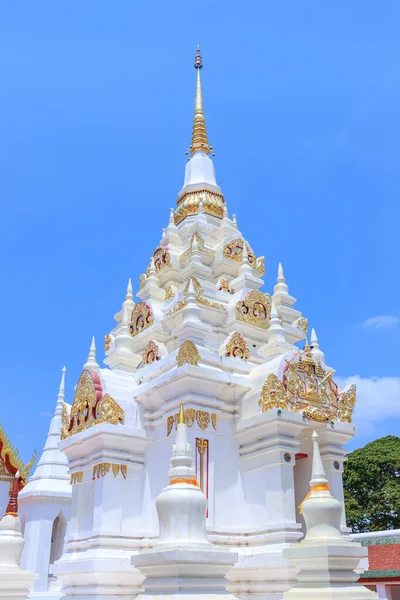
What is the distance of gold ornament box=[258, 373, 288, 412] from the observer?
12.0 m

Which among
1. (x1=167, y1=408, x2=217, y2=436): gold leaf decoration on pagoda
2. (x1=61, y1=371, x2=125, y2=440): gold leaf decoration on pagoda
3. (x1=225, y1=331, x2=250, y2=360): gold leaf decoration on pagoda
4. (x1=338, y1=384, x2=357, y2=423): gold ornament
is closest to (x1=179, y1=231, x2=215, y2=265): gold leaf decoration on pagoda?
(x1=225, y1=331, x2=250, y2=360): gold leaf decoration on pagoda

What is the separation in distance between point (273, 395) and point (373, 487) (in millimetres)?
21381

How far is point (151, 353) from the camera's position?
14.6m

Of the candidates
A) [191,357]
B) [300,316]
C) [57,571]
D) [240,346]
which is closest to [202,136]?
[300,316]

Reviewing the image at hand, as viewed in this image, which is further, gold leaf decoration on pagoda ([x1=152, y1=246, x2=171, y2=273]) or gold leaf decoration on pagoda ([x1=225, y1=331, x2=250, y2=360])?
gold leaf decoration on pagoda ([x1=152, y1=246, x2=171, y2=273])

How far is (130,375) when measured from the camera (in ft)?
47.2

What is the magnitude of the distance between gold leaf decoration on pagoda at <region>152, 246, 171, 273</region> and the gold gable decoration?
5351mm

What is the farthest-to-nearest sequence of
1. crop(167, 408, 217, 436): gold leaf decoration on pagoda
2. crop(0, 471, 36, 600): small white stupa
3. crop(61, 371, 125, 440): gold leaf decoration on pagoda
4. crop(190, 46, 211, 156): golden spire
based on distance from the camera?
crop(190, 46, 211, 156): golden spire < crop(61, 371, 125, 440): gold leaf decoration on pagoda < crop(167, 408, 217, 436): gold leaf decoration on pagoda < crop(0, 471, 36, 600): small white stupa

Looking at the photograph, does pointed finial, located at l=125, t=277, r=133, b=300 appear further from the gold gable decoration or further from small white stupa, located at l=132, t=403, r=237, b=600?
small white stupa, located at l=132, t=403, r=237, b=600

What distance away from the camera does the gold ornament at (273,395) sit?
39.4ft

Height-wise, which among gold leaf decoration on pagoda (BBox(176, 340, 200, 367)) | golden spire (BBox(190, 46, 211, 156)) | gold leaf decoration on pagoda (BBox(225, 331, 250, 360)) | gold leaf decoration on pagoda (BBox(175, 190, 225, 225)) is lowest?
gold leaf decoration on pagoda (BBox(176, 340, 200, 367))

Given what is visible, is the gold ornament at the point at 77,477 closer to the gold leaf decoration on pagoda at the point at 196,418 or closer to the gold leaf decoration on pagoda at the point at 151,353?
the gold leaf decoration on pagoda at the point at 196,418

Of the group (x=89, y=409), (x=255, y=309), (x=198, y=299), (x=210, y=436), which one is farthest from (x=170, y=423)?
(x=255, y=309)

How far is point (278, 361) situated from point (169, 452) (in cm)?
298
